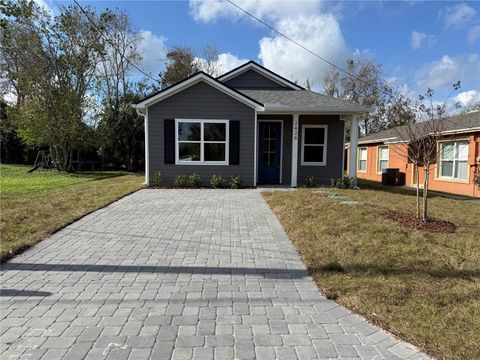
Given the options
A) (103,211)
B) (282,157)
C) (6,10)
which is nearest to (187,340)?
(103,211)

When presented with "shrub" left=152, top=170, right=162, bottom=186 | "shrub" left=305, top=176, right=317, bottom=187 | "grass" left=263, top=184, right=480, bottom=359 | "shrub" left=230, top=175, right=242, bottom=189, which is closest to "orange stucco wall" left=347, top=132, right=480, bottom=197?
"shrub" left=305, top=176, right=317, bottom=187

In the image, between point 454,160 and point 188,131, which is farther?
point 454,160

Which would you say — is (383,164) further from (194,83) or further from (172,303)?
(172,303)

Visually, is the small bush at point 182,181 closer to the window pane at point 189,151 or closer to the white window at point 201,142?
the white window at point 201,142

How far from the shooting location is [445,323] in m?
3.14

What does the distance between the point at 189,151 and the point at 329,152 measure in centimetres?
551

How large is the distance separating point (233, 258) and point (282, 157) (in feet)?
31.0

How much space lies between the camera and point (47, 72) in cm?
1934

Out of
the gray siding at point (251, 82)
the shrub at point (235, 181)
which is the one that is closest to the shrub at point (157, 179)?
the shrub at point (235, 181)

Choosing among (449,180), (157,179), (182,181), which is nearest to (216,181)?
(182,181)

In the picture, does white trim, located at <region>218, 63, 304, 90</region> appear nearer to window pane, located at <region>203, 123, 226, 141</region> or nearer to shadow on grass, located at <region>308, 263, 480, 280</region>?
window pane, located at <region>203, 123, 226, 141</region>

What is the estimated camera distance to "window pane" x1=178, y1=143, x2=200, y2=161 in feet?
43.0

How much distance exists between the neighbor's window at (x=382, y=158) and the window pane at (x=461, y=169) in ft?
21.5

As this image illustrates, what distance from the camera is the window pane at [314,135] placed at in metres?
14.0
